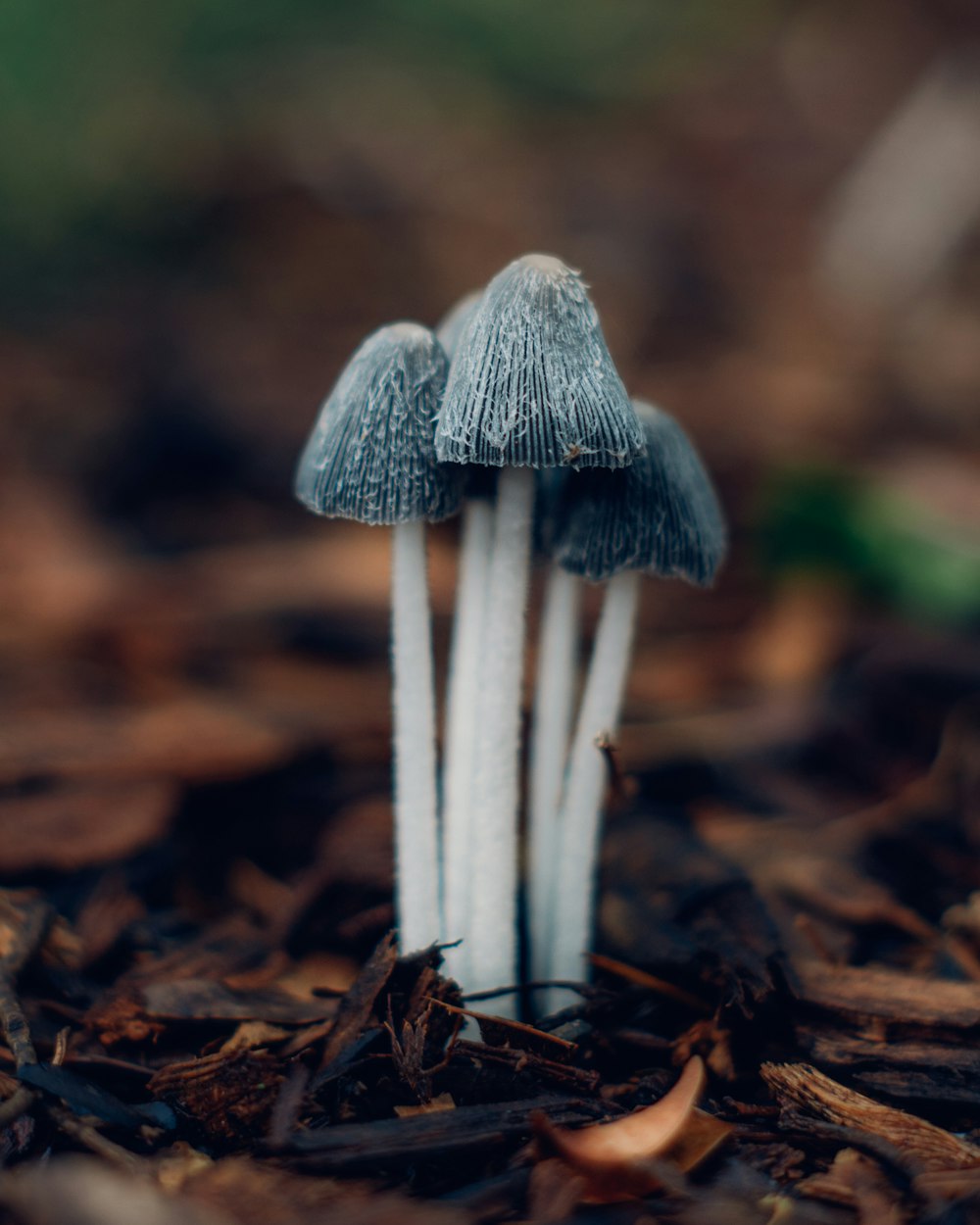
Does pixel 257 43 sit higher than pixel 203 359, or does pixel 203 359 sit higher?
pixel 257 43

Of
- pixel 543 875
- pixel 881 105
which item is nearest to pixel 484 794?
pixel 543 875

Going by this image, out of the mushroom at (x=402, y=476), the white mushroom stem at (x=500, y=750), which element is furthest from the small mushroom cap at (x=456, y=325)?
the white mushroom stem at (x=500, y=750)

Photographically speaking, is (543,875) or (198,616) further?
(198,616)

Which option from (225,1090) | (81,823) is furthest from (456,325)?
(81,823)

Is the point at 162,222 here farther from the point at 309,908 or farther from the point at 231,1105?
the point at 231,1105

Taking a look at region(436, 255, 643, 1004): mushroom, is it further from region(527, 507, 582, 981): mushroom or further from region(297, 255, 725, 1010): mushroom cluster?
region(527, 507, 582, 981): mushroom

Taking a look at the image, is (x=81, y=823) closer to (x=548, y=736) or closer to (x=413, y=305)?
(x=548, y=736)

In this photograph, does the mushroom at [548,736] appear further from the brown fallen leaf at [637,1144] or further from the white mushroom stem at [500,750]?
the brown fallen leaf at [637,1144]
